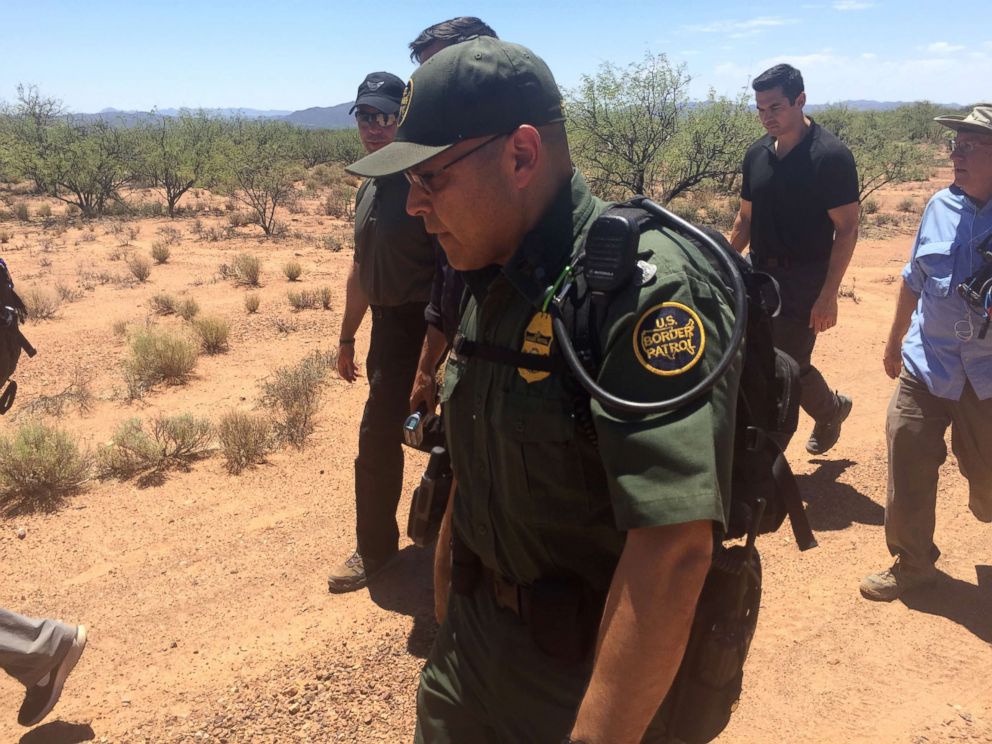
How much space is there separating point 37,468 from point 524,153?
4725 mm

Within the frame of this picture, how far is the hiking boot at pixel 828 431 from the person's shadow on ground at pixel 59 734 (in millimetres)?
4211

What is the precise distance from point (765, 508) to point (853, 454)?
13.9 feet

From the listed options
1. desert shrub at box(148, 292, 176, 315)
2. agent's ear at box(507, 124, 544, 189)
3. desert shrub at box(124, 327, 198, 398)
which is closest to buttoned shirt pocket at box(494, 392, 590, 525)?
agent's ear at box(507, 124, 544, 189)

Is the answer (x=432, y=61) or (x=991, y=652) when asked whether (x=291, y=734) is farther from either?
(x=991, y=652)

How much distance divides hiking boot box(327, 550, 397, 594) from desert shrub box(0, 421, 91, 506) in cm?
229

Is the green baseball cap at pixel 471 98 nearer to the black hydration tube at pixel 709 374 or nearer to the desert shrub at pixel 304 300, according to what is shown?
the black hydration tube at pixel 709 374

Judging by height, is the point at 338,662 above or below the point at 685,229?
below

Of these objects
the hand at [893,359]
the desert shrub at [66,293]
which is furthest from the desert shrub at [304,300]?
the hand at [893,359]

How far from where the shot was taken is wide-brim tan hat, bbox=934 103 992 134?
10.4ft

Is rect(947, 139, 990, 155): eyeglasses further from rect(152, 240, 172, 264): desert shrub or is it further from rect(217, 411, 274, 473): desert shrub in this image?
rect(152, 240, 172, 264): desert shrub

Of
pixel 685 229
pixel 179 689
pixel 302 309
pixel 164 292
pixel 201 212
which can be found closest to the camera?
pixel 685 229

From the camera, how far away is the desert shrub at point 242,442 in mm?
5410

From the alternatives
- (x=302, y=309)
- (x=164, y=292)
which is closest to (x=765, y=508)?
(x=302, y=309)

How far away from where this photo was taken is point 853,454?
208 inches
